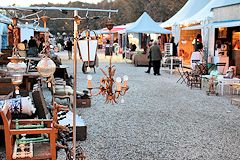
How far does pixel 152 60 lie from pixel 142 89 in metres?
4.06

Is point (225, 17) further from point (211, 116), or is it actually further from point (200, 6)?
point (211, 116)

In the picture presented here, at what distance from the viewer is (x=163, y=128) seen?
20.6 ft

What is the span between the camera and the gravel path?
496 centimetres

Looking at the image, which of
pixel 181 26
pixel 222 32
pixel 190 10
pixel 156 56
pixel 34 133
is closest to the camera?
pixel 34 133

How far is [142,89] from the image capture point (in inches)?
429

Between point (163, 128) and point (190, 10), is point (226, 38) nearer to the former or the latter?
point (190, 10)

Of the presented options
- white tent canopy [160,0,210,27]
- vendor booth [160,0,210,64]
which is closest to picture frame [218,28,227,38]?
vendor booth [160,0,210,64]

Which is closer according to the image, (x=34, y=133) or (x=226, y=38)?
(x=34, y=133)

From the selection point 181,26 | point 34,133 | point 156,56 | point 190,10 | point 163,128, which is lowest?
point 163,128

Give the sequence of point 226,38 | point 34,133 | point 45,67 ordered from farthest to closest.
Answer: point 226,38 → point 34,133 → point 45,67

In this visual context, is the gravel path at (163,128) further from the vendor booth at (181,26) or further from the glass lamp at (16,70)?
the vendor booth at (181,26)

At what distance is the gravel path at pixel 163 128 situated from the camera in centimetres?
496

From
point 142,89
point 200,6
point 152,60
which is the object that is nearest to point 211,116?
point 142,89

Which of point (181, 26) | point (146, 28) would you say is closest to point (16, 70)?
point (146, 28)
